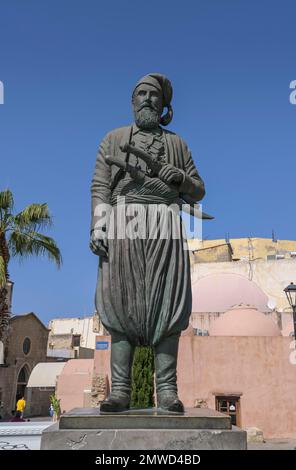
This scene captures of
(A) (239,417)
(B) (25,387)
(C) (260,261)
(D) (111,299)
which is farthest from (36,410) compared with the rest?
(D) (111,299)

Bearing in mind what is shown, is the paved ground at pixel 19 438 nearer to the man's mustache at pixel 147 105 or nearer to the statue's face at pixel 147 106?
the statue's face at pixel 147 106

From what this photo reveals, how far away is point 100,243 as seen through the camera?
3.29m

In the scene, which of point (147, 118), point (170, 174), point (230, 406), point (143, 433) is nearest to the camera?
point (143, 433)

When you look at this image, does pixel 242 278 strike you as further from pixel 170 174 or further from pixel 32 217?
pixel 170 174

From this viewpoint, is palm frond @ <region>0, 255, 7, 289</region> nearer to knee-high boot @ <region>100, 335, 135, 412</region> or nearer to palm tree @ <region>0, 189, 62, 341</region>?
palm tree @ <region>0, 189, 62, 341</region>

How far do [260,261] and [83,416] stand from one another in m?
29.7

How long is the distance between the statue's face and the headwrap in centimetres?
4

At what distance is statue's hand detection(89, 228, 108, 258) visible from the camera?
129 inches

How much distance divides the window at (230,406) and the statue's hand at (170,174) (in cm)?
1344

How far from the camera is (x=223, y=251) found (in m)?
33.6

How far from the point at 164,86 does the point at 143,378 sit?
9.56 metres

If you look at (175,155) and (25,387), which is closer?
(175,155)

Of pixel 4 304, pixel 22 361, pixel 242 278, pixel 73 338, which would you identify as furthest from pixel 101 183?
pixel 73 338

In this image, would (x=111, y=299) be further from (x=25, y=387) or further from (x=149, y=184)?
(x=25, y=387)
